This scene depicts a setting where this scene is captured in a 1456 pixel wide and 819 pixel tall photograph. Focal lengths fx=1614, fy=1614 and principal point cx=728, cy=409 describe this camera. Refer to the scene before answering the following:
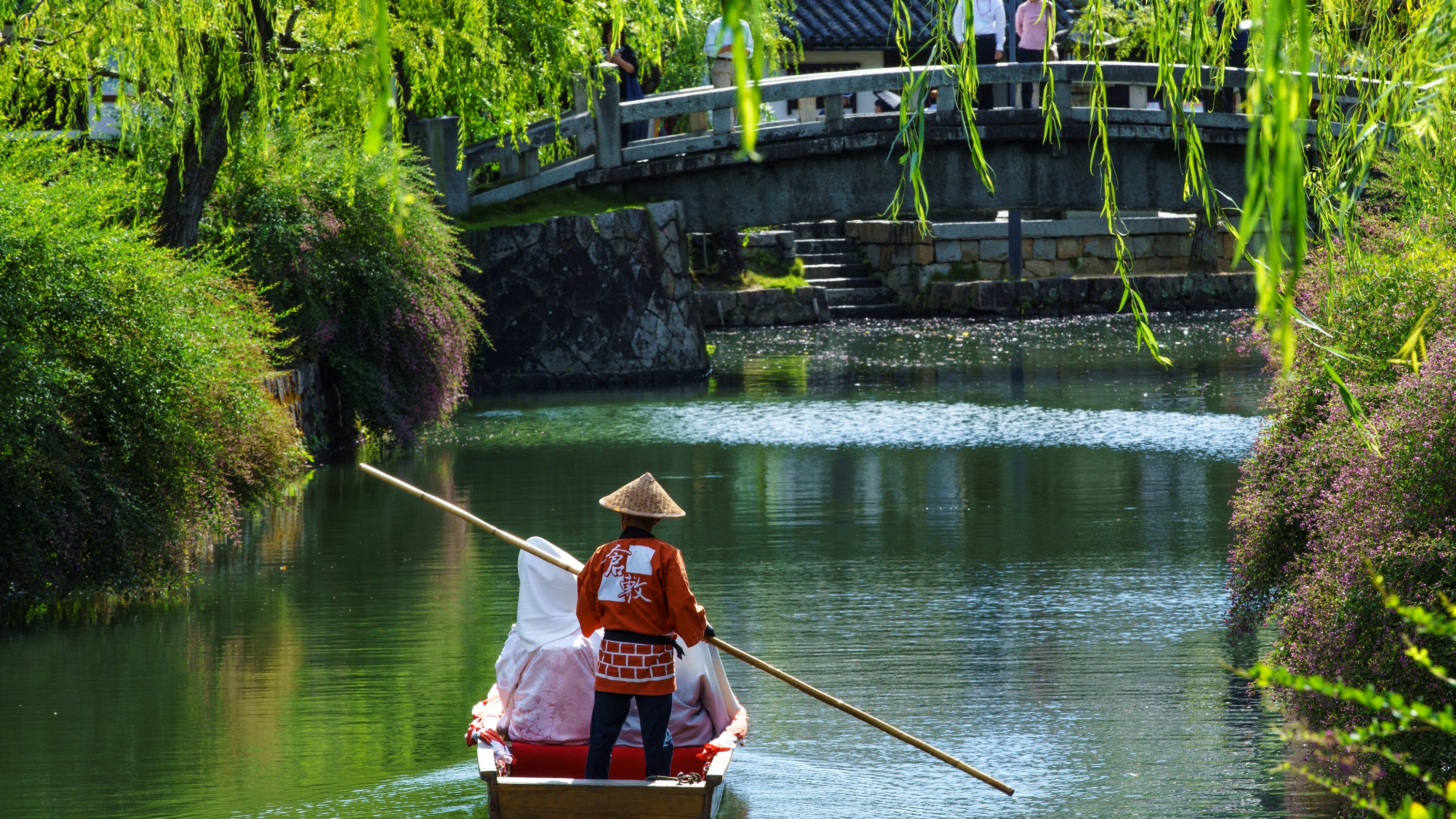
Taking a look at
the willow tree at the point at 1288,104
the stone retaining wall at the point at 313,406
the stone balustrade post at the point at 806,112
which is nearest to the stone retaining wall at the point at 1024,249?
the stone balustrade post at the point at 806,112

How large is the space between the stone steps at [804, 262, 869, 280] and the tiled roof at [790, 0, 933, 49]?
523 centimetres

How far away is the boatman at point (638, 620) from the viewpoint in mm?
6156

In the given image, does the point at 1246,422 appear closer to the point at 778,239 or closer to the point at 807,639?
the point at 807,639

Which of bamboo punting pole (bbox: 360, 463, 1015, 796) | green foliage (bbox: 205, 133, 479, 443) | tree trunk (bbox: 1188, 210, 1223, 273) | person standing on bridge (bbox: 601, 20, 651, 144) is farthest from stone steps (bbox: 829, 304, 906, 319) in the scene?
bamboo punting pole (bbox: 360, 463, 1015, 796)

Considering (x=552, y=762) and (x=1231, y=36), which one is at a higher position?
(x=1231, y=36)

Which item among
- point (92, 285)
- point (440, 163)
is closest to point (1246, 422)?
point (440, 163)

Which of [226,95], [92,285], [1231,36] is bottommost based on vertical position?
[92,285]

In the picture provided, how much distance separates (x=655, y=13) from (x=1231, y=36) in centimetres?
1037

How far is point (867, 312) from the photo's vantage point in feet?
108

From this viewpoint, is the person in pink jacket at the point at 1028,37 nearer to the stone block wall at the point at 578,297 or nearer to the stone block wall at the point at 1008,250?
the stone block wall at the point at 578,297

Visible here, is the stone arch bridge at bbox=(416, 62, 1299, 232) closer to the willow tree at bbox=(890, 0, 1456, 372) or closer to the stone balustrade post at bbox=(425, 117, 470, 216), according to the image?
the stone balustrade post at bbox=(425, 117, 470, 216)

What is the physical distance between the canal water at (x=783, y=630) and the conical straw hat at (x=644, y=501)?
1.32 metres

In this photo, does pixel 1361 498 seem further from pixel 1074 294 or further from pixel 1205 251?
pixel 1205 251

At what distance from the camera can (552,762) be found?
22.3 ft
